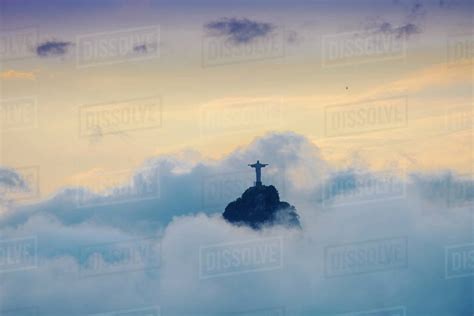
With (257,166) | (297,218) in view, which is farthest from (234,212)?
(257,166)

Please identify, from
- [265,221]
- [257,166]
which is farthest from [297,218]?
[257,166]

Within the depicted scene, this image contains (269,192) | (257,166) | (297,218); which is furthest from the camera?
(297,218)

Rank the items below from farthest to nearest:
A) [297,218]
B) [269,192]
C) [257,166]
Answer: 1. [297,218]
2. [269,192]
3. [257,166]

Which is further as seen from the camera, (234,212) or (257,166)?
(234,212)

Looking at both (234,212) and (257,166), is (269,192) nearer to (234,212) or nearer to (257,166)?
(234,212)

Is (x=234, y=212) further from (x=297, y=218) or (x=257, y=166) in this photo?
(x=257, y=166)

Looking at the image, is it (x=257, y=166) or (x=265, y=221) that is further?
(x=265, y=221)
